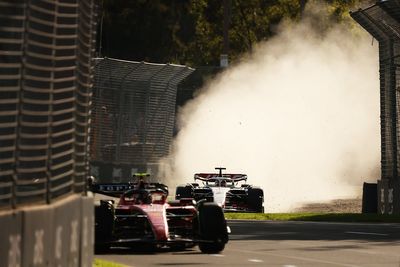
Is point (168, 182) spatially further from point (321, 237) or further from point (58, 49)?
point (58, 49)

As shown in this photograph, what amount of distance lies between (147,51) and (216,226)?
55683 millimetres

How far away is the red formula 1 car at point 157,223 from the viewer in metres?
18.1

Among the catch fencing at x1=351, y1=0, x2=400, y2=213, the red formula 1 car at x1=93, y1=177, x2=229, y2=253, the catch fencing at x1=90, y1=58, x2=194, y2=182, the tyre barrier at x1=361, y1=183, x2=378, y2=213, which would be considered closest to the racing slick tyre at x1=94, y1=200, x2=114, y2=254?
the red formula 1 car at x1=93, y1=177, x2=229, y2=253

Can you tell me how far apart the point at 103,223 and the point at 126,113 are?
2588cm

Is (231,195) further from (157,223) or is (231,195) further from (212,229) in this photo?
(212,229)

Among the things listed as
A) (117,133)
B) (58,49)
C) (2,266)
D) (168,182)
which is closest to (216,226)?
(58,49)

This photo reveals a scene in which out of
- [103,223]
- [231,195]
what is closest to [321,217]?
[231,195]

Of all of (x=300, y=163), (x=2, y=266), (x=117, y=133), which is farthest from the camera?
(x=300, y=163)

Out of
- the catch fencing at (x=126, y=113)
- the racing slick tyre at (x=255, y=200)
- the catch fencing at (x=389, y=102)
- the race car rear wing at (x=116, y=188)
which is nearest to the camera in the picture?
the race car rear wing at (x=116, y=188)

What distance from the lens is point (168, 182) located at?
47.0 meters

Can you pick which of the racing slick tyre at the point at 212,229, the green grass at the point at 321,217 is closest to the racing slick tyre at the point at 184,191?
the green grass at the point at 321,217

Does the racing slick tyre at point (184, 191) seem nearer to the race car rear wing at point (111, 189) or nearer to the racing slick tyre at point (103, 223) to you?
the race car rear wing at point (111, 189)

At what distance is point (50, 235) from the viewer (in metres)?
8.87

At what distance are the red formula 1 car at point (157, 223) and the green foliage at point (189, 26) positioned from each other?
51605 millimetres
